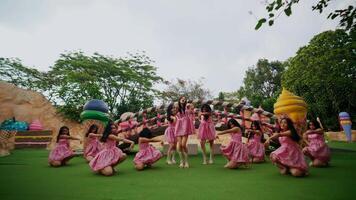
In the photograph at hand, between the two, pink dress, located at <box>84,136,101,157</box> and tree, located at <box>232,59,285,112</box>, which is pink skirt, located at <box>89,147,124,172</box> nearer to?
pink dress, located at <box>84,136,101,157</box>

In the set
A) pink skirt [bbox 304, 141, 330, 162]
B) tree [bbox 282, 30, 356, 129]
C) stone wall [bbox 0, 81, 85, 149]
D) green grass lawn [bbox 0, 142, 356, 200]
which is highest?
tree [bbox 282, 30, 356, 129]

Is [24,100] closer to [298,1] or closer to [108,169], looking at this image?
[108,169]

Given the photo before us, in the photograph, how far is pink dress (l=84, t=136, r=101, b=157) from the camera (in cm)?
914

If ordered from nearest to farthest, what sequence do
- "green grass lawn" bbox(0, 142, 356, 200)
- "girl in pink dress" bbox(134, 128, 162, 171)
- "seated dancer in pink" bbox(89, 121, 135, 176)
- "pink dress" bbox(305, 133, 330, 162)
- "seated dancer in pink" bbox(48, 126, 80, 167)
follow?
"green grass lawn" bbox(0, 142, 356, 200), "seated dancer in pink" bbox(89, 121, 135, 176), "pink dress" bbox(305, 133, 330, 162), "girl in pink dress" bbox(134, 128, 162, 171), "seated dancer in pink" bbox(48, 126, 80, 167)

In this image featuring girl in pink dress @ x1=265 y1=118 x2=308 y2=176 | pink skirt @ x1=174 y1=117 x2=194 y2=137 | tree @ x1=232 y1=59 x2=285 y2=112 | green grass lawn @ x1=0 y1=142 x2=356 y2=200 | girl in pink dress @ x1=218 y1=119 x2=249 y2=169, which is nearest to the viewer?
green grass lawn @ x1=0 y1=142 x2=356 y2=200

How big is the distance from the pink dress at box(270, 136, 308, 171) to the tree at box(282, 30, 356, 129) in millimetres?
18449

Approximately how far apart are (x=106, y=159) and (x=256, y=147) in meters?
4.63

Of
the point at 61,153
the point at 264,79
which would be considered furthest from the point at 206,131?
the point at 264,79

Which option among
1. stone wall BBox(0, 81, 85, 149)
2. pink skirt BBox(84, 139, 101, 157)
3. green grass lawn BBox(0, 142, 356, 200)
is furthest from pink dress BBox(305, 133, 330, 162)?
stone wall BBox(0, 81, 85, 149)

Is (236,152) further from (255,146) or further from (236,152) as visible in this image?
(255,146)

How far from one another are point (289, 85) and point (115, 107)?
17.4 m

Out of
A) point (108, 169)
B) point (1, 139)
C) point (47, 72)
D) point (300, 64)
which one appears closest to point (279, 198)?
point (108, 169)

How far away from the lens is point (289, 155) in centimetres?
566

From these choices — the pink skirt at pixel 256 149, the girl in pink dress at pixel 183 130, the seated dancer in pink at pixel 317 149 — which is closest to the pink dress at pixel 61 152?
the girl in pink dress at pixel 183 130
